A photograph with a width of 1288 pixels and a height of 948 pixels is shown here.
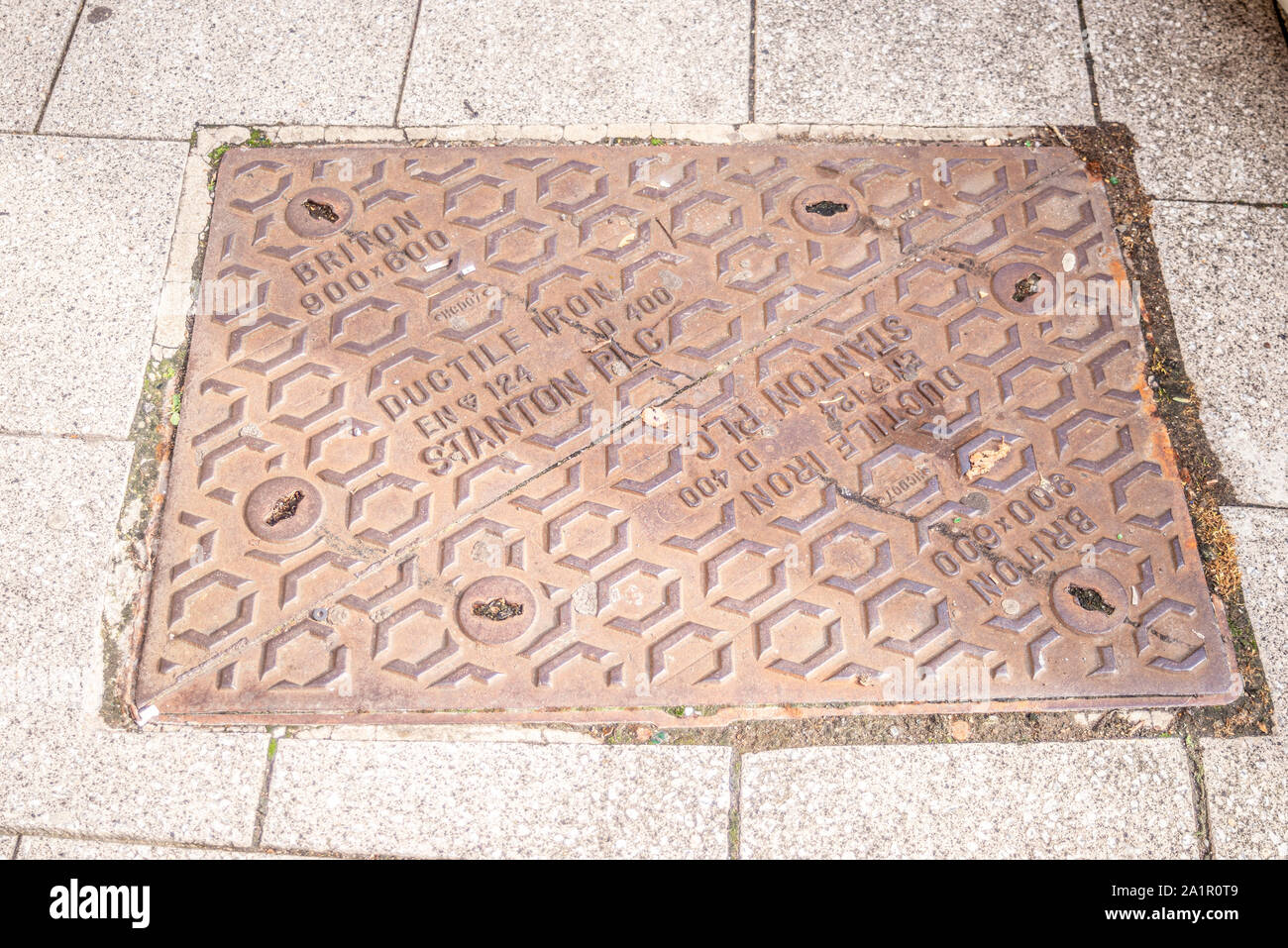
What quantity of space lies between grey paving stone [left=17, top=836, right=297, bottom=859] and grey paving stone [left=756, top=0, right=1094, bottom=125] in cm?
296

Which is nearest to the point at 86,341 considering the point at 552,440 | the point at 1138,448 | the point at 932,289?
the point at 552,440

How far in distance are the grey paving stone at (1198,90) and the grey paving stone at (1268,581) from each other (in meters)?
1.24

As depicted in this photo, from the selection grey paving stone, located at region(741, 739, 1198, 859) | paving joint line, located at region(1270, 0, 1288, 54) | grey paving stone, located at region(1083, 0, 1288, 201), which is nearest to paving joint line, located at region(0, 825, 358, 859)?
grey paving stone, located at region(741, 739, 1198, 859)

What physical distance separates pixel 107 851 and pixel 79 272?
192cm

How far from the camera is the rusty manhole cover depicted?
2678mm

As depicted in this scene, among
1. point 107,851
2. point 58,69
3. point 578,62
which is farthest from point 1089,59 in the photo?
point 107,851

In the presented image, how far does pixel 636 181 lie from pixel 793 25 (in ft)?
3.46

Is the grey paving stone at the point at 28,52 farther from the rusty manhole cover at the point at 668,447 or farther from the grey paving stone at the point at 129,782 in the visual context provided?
the grey paving stone at the point at 129,782

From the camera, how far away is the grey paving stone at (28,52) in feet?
11.9

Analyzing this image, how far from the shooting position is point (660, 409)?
9.70 feet

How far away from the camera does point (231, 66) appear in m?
3.68

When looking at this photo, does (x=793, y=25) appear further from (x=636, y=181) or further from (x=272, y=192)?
(x=272, y=192)

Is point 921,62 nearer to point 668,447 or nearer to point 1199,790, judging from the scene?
point 668,447

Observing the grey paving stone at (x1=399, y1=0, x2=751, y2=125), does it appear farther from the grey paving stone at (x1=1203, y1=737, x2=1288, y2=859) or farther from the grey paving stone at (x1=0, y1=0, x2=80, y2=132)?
the grey paving stone at (x1=1203, y1=737, x2=1288, y2=859)
